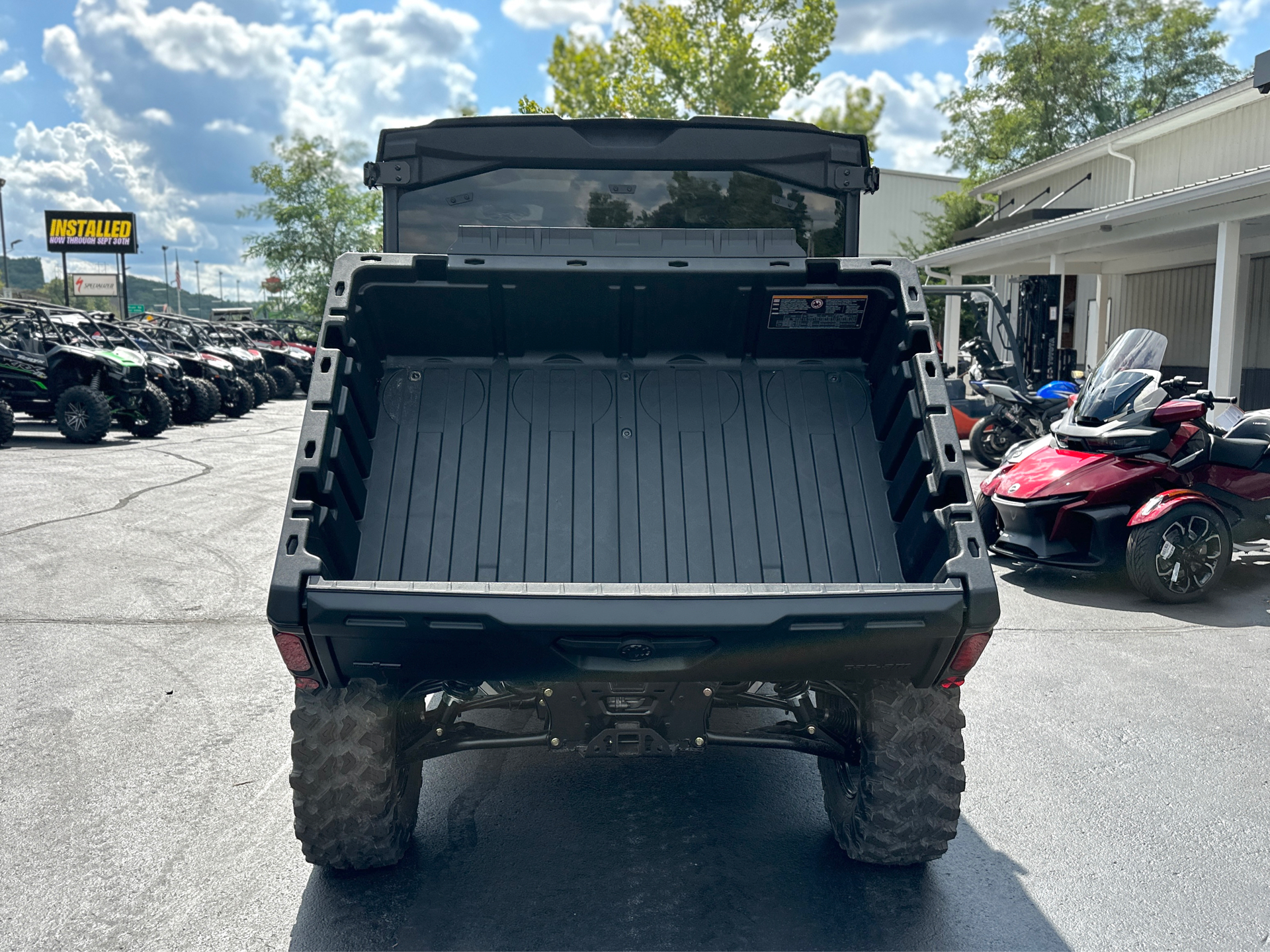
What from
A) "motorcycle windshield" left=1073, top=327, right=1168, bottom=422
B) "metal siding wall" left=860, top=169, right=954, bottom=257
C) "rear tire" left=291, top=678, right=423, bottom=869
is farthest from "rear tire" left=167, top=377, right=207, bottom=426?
"metal siding wall" left=860, top=169, right=954, bottom=257

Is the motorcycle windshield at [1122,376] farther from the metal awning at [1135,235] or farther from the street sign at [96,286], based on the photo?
the street sign at [96,286]

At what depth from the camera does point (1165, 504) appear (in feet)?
20.5

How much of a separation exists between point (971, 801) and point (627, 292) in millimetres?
2195

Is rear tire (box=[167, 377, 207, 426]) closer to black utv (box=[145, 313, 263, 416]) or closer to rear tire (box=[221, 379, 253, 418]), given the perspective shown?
black utv (box=[145, 313, 263, 416])

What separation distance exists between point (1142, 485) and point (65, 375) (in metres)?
14.3

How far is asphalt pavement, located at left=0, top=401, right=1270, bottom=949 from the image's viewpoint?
111 inches

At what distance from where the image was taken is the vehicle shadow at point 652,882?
2.77 meters

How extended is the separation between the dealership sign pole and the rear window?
41.7 meters

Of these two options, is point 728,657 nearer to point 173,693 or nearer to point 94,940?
point 94,940

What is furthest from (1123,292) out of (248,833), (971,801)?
(248,833)

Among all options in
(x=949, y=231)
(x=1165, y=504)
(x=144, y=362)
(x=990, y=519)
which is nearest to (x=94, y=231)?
(x=144, y=362)

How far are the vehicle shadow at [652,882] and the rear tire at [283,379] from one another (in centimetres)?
2316

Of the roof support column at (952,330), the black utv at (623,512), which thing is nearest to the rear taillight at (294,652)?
the black utv at (623,512)

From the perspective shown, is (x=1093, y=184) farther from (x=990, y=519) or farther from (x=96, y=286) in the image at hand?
(x=96, y=286)
